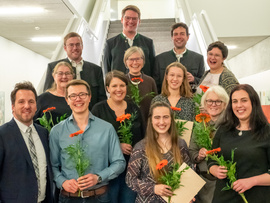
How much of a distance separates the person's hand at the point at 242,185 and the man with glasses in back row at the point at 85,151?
0.89 m

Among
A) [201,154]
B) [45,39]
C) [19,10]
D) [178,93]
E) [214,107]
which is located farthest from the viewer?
[45,39]

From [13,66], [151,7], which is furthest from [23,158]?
[151,7]

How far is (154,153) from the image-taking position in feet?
9.07

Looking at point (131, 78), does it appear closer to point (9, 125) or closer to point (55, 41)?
point (9, 125)

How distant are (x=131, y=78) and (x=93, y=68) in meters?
0.54

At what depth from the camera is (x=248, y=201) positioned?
238 cm

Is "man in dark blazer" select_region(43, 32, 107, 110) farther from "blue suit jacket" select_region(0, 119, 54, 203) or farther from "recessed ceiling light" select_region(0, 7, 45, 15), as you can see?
"recessed ceiling light" select_region(0, 7, 45, 15)

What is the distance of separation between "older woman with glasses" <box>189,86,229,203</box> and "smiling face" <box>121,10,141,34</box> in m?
1.73

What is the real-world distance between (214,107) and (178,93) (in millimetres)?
452

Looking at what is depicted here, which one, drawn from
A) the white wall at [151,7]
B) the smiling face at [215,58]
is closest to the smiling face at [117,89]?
the smiling face at [215,58]

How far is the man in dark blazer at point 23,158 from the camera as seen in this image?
2424 mm

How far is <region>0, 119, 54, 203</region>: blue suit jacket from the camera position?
2.41 meters

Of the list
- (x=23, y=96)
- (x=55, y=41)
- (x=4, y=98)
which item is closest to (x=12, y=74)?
(x=4, y=98)

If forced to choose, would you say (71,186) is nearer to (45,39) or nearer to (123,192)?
(123,192)
